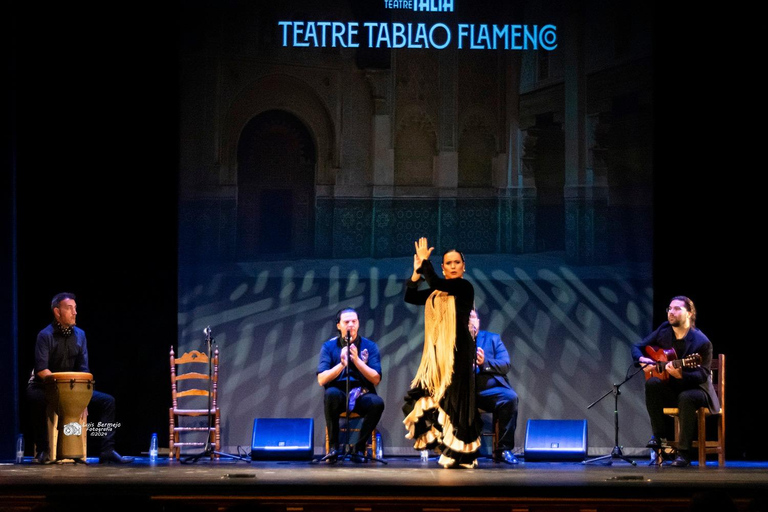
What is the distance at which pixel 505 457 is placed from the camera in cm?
702

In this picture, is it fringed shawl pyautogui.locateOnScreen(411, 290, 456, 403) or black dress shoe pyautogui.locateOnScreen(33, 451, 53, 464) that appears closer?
fringed shawl pyautogui.locateOnScreen(411, 290, 456, 403)

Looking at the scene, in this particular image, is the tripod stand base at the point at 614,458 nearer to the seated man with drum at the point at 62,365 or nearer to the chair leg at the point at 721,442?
the chair leg at the point at 721,442

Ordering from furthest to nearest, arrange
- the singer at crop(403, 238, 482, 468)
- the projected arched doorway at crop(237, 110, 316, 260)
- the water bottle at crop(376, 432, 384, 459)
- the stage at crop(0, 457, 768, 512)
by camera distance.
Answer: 1. the projected arched doorway at crop(237, 110, 316, 260)
2. the water bottle at crop(376, 432, 384, 459)
3. the singer at crop(403, 238, 482, 468)
4. the stage at crop(0, 457, 768, 512)

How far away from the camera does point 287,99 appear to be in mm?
7887

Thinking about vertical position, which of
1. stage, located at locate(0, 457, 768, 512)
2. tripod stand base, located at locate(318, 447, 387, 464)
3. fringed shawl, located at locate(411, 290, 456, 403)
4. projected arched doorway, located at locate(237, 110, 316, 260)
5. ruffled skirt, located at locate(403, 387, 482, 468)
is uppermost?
projected arched doorway, located at locate(237, 110, 316, 260)

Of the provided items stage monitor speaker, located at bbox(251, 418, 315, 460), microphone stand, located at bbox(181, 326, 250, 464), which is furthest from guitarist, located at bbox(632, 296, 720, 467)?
microphone stand, located at bbox(181, 326, 250, 464)

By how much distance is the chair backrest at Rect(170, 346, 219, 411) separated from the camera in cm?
748

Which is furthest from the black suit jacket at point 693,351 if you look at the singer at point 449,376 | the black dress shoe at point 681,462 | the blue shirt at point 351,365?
the blue shirt at point 351,365

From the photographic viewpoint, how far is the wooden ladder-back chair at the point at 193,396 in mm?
7316

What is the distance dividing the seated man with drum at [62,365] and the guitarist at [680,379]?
3676 mm

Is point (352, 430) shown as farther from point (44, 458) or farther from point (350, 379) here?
point (44, 458)

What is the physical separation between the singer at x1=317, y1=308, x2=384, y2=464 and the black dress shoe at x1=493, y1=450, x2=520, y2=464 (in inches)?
33.3

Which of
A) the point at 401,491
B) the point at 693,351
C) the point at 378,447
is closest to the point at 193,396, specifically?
the point at 378,447

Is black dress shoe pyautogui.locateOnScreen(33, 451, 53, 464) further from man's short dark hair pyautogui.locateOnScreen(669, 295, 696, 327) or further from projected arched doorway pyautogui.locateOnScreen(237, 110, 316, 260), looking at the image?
man's short dark hair pyautogui.locateOnScreen(669, 295, 696, 327)
